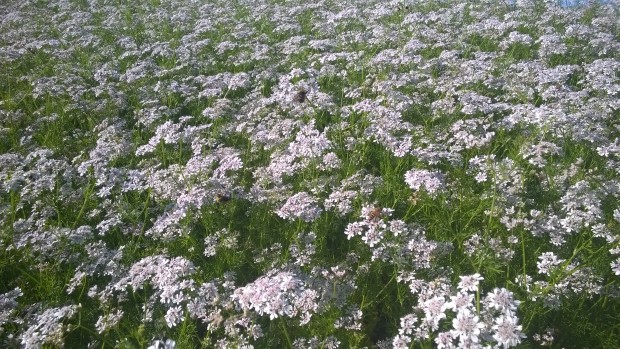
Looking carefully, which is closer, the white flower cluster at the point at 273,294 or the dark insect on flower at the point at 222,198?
the white flower cluster at the point at 273,294

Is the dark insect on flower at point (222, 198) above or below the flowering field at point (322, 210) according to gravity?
above

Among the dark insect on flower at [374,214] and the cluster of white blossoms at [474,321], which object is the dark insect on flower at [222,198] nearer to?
the dark insect on flower at [374,214]

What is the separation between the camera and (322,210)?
4.55 metres

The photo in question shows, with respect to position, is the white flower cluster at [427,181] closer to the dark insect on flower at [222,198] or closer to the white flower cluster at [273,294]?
the white flower cluster at [273,294]

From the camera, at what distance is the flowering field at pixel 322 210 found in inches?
140

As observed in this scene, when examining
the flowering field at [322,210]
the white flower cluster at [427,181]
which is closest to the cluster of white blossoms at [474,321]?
the flowering field at [322,210]

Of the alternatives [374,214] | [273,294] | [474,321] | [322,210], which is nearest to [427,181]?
[374,214]

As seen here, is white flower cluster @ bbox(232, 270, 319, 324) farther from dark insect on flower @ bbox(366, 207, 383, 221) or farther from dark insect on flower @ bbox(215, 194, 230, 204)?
dark insect on flower @ bbox(215, 194, 230, 204)

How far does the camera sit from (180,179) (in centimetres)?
514

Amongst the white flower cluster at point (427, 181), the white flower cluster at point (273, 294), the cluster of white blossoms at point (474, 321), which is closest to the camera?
the cluster of white blossoms at point (474, 321)

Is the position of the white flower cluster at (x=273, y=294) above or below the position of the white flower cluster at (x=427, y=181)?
above

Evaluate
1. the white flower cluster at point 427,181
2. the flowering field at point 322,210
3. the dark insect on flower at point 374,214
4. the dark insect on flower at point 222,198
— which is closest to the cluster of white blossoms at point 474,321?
the flowering field at point 322,210

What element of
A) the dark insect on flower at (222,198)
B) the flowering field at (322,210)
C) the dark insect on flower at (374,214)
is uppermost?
the dark insect on flower at (374,214)

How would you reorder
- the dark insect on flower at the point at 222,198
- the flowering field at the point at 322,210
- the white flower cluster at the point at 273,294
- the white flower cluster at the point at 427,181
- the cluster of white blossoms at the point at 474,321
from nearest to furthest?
the cluster of white blossoms at the point at 474,321 < the white flower cluster at the point at 273,294 < the flowering field at the point at 322,210 < the white flower cluster at the point at 427,181 < the dark insect on flower at the point at 222,198
